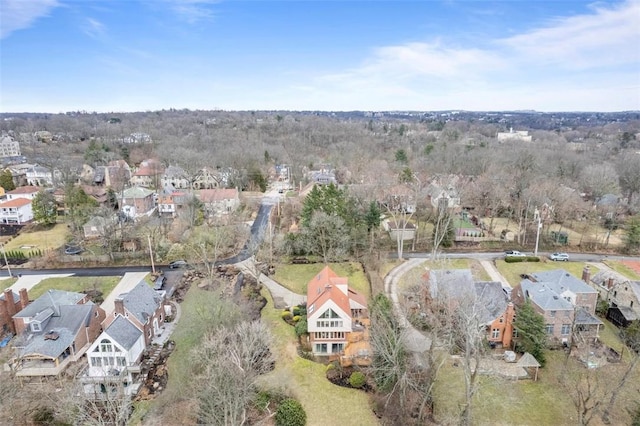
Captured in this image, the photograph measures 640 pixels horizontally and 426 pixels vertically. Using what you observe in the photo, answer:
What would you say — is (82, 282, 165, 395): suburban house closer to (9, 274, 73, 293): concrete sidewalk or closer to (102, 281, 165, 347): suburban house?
(102, 281, 165, 347): suburban house

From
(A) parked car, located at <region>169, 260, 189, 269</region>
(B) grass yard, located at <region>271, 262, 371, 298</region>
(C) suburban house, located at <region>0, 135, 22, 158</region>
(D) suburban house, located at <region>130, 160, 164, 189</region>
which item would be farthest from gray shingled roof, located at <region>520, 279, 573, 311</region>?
(C) suburban house, located at <region>0, 135, 22, 158</region>

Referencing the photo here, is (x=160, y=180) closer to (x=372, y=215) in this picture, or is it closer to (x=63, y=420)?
(x=372, y=215)

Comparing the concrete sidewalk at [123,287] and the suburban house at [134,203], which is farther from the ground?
the suburban house at [134,203]

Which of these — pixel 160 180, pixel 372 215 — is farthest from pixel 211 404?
pixel 160 180

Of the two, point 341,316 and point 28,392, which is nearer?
point 28,392

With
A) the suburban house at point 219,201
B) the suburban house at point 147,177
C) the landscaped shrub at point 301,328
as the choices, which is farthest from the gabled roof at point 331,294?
the suburban house at point 147,177

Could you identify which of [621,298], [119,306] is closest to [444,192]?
[621,298]

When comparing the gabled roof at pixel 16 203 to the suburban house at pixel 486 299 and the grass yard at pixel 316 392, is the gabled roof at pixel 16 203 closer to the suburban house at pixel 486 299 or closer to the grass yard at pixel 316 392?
the grass yard at pixel 316 392
